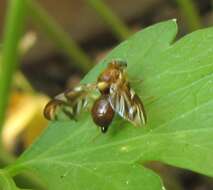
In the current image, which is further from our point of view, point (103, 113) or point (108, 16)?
point (108, 16)

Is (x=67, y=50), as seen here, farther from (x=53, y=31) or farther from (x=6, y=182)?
(x=6, y=182)

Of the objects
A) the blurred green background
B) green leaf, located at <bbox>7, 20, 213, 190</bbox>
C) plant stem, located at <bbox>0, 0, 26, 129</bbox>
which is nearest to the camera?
green leaf, located at <bbox>7, 20, 213, 190</bbox>

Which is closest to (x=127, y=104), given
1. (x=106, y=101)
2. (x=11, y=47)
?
(x=106, y=101)

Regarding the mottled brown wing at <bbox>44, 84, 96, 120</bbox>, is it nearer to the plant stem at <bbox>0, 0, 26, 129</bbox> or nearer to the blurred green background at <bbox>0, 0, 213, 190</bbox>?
the plant stem at <bbox>0, 0, 26, 129</bbox>

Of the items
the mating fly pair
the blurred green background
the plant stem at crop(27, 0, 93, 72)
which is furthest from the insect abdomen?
the blurred green background

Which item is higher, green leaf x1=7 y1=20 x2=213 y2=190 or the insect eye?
the insect eye

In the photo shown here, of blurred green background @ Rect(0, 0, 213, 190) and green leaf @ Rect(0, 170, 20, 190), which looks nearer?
green leaf @ Rect(0, 170, 20, 190)

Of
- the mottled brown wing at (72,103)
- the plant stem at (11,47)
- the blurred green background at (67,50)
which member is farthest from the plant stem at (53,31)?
the mottled brown wing at (72,103)

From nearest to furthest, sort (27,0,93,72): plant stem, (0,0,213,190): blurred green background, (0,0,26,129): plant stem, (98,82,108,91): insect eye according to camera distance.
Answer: (98,82,108,91): insect eye < (0,0,26,129): plant stem < (27,0,93,72): plant stem < (0,0,213,190): blurred green background
